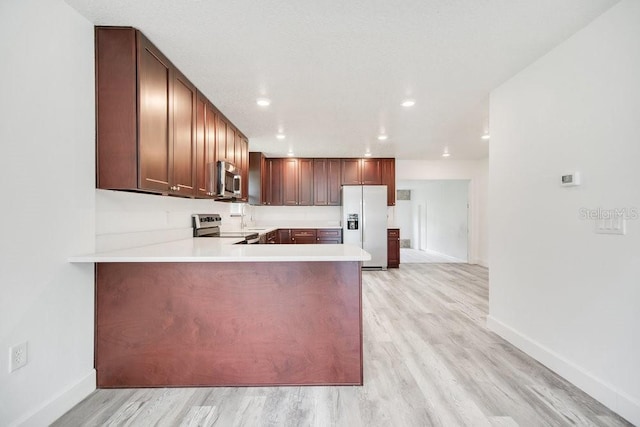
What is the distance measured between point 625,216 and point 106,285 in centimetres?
313

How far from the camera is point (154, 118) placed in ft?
6.94

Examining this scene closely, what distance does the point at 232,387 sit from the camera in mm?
2010

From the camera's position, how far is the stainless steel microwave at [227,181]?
10.8 feet

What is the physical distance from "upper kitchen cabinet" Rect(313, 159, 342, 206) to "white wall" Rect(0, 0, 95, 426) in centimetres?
453

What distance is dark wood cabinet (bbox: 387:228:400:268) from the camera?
618 cm

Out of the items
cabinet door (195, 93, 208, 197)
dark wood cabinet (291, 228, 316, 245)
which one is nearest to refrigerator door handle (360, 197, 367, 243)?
dark wood cabinet (291, 228, 316, 245)

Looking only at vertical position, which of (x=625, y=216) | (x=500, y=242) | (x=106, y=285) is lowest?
(x=106, y=285)

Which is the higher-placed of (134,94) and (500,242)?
(134,94)

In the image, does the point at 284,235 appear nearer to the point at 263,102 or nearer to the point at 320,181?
the point at 320,181

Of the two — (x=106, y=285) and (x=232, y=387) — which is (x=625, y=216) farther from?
(x=106, y=285)

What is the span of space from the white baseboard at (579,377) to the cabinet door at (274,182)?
177 inches

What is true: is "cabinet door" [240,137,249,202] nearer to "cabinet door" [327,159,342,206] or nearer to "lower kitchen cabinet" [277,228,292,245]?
"lower kitchen cabinet" [277,228,292,245]

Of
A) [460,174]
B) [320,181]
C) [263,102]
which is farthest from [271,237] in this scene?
[460,174]

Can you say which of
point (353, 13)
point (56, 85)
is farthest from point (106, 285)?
point (353, 13)
